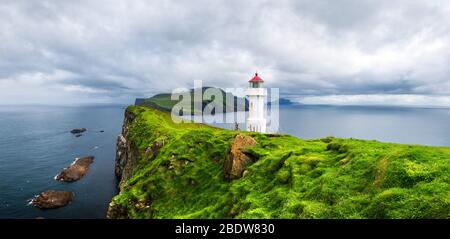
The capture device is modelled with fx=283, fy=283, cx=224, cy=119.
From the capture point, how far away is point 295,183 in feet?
62.1

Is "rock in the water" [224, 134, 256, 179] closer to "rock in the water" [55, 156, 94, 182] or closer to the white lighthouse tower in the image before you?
the white lighthouse tower

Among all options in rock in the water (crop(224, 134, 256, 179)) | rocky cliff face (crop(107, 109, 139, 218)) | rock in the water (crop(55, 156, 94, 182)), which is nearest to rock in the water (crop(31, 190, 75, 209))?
rocky cliff face (crop(107, 109, 139, 218))

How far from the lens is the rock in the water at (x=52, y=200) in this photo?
193 ft

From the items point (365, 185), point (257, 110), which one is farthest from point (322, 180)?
point (257, 110)

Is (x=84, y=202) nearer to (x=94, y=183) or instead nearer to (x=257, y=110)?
(x=94, y=183)

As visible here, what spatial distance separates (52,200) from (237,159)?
52.5 metres

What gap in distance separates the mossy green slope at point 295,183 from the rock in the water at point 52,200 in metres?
37.0

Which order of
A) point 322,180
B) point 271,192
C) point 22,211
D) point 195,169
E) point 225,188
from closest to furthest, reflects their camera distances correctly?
point 322,180, point 271,192, point 225,188, point 195,169, point 22,211

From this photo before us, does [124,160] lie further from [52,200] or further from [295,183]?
[295,183]

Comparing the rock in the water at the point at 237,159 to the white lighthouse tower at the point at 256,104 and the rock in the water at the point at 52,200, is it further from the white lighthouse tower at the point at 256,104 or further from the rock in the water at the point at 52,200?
the rock in the water at the point at 52,200

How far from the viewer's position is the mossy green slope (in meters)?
13.0

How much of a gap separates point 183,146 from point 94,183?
2011 inches

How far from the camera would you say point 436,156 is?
1641cm

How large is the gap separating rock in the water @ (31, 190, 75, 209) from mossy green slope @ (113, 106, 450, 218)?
37.0 metres
